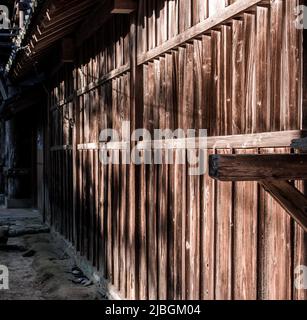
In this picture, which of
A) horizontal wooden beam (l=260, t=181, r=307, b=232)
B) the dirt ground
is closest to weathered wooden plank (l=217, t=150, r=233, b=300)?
horizontal wooden beam (l=260, t=181, r=307, b=232)

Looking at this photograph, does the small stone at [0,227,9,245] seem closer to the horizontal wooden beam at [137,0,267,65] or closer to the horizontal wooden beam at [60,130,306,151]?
the horizontal wooden beam at [60,130,306,151]

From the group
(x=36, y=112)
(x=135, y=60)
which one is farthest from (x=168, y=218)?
(x=36, y=112)

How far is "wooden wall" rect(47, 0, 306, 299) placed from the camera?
302 cm

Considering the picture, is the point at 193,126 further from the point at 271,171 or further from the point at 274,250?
the point at 271,171

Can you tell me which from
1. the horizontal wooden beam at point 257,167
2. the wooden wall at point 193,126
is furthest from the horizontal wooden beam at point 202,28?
the horizontal wooden beam at point 257,167

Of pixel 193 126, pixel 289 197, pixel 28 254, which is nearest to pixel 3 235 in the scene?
pixel 28 254

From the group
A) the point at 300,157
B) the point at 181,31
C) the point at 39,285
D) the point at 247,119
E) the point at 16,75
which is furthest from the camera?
the point at 16,75

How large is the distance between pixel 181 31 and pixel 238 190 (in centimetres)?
158

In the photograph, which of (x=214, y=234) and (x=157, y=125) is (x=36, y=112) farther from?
(x=214, y=234)

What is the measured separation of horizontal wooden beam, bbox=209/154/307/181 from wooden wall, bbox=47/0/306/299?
0.54 m

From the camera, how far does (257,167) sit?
224 centimetres

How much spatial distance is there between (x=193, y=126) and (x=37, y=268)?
19.4 feet

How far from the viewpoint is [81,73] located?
28.8 feet

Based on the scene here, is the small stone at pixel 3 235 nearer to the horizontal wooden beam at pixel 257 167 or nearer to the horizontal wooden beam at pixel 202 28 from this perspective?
the horizontal wooden beam at pixel 202 28
